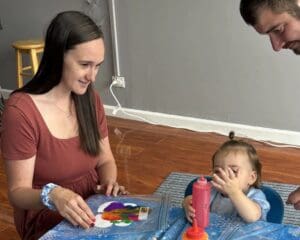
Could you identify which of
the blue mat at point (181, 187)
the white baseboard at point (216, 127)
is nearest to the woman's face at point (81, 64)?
the blue mat at point (181, 187)

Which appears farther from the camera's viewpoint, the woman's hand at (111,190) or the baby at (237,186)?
the woman's hand at (111,190)

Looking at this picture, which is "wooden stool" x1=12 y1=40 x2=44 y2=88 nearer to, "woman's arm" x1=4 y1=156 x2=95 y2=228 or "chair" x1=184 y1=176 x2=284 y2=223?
"woman's arm" x1=4 y1=156 x2=95 y2=228

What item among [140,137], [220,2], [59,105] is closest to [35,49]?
[140,137]

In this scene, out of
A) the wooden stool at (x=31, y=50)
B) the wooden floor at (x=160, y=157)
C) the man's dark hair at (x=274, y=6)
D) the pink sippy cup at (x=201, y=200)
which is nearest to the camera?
the pink sippy cup at (x=201, y=200)

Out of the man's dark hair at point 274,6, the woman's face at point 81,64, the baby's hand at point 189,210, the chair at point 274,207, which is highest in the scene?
the man's dark hair at point 274,6

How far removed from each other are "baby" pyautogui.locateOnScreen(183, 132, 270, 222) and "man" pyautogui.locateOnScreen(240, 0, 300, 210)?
0.37 meters

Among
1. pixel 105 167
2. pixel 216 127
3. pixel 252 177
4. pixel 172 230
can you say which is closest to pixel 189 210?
pixel 172 230

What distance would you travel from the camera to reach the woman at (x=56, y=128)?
132 centimetres

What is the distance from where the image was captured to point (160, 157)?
9.81ft

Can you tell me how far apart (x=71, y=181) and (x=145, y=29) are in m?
2.22

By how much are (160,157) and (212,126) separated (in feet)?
2.05

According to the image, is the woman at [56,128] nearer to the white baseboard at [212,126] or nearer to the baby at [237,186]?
the baby at [237,186]

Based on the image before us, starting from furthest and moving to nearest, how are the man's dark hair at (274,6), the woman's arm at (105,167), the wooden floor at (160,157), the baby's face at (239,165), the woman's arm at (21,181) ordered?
the wooden floor at (160,157), the woman's arm at (105,167), the baby's face at (239,165), the woman's arm at (21,181), the man's dark hair at (274,6)

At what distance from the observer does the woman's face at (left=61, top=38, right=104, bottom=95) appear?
1350mm
